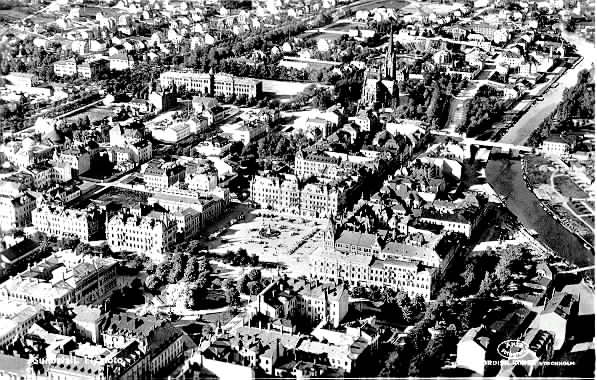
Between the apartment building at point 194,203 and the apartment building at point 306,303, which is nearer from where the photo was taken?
the apartment building at point 306,303

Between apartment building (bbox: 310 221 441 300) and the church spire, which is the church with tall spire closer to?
the church spire

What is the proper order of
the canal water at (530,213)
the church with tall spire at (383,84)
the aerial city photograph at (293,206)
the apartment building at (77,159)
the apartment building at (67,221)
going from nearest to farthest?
1. the aerial city photograph at (293,206)
2. the canal water at (530,213)
3. the apartment building at (67,221)
4. the apartment building at (77,159)
5. the church with tall spire at (383,84)

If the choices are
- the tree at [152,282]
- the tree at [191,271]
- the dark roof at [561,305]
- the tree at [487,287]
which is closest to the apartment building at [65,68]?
the tree at [191,271]

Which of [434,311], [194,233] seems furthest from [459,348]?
[194,233]

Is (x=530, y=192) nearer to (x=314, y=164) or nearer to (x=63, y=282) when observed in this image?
(x=314, y=164)

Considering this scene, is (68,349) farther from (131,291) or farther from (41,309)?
(131,291)

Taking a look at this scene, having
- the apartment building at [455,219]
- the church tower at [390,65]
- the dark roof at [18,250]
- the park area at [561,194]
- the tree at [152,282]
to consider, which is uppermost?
the church tower at [390,65]

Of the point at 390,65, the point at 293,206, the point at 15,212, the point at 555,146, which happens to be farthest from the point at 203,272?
the point at 390,65

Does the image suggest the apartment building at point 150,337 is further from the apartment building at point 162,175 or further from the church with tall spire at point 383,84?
the church with tall spire at point 383,84
